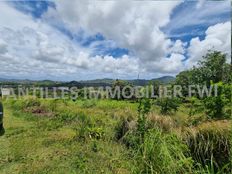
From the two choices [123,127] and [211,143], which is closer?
[211,143]

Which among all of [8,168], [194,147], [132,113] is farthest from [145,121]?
[8,168]

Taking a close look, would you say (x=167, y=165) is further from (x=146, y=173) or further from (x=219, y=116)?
(x=219, y=116)

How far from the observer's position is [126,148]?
7.25 metres

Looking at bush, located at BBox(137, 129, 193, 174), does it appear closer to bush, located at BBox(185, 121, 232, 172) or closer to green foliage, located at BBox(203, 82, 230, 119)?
bush, located at BBox(185, 121, 232, 172)

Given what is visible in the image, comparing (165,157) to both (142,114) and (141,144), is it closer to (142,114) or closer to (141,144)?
(141,144)

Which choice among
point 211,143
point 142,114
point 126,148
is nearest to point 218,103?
point 211,143

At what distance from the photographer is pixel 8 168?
6.33 m

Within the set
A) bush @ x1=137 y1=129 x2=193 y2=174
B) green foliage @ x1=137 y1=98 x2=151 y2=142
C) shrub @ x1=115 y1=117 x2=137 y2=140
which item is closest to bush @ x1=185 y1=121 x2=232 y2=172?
bush @ x1=137 y1=129 x2=193 y2=174

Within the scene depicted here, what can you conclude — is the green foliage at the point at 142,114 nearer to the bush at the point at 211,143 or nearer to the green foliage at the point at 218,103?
the green foliage at the point at 218,103

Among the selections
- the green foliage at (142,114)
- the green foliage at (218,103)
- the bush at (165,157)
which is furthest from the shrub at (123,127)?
the bush at (165,157)

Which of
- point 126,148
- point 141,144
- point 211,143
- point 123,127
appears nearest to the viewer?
point 211,143

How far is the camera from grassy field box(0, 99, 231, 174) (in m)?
4.39

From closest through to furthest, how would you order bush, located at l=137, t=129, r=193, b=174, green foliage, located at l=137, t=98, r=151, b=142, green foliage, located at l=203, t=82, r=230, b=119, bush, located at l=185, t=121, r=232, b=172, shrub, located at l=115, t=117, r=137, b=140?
bush, located at l=137, t=129, r=193, b=174
bush, located at l=185, t=121, r=232, b=172
green foliage, located at l=203, t=82, r=230, b=119
green foliage, located at l=137, t=98, r=151, b=142
shrub, located at l=115, t=117, r=137, b=140

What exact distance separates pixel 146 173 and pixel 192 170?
0.83 meters
